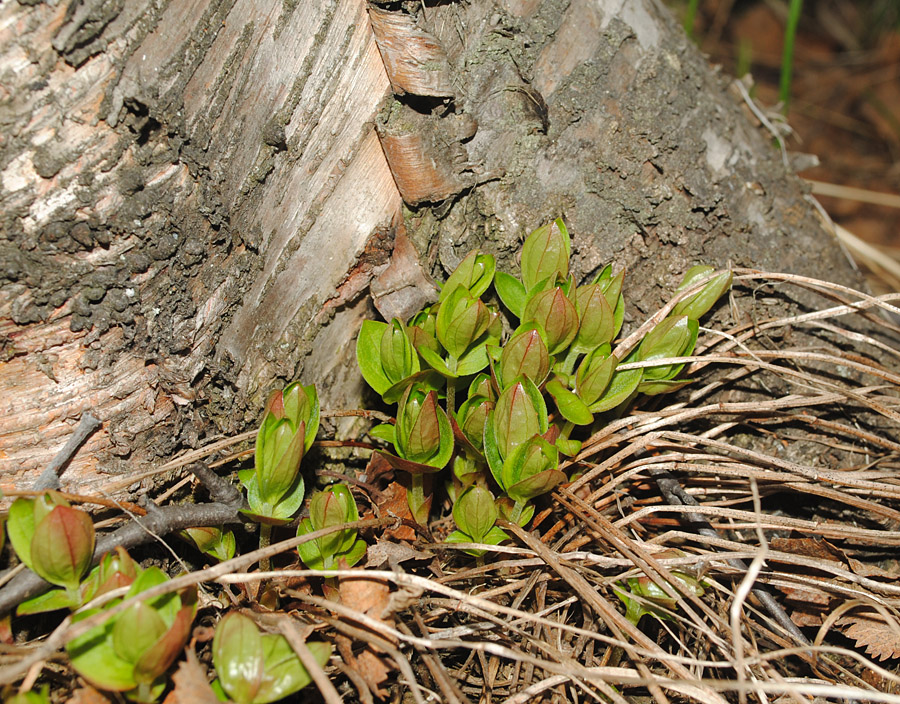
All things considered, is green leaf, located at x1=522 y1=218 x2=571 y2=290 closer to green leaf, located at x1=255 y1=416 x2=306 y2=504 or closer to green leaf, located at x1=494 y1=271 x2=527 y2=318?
green leaf, located at x1=494 y1=271 x2=527 y2=318

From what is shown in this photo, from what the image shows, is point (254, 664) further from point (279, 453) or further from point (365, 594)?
point (279, 453)

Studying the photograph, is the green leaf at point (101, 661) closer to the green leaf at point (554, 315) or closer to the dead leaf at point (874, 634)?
the green leaf at point (554, 315)

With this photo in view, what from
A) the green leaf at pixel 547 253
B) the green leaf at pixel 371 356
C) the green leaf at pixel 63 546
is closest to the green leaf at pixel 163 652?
the green leaf at pixel 63 546

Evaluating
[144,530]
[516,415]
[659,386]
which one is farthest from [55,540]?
[659,386]

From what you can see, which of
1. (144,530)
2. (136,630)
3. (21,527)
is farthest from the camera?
(144,530)

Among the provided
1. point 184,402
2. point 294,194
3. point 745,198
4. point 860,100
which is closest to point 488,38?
point 294,194

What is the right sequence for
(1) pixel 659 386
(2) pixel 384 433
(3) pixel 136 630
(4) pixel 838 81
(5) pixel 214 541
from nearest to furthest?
(3) pixel 136 630
(5) pixel 214 541
(2) pixel 384 433
(1) pixel 659 386
(4) pixel 838 81

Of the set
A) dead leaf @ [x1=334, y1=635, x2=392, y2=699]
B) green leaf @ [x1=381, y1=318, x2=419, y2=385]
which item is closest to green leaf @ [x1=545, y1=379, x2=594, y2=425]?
green leaf @ [x1=381, y1=318, x2=419, y2=385]
